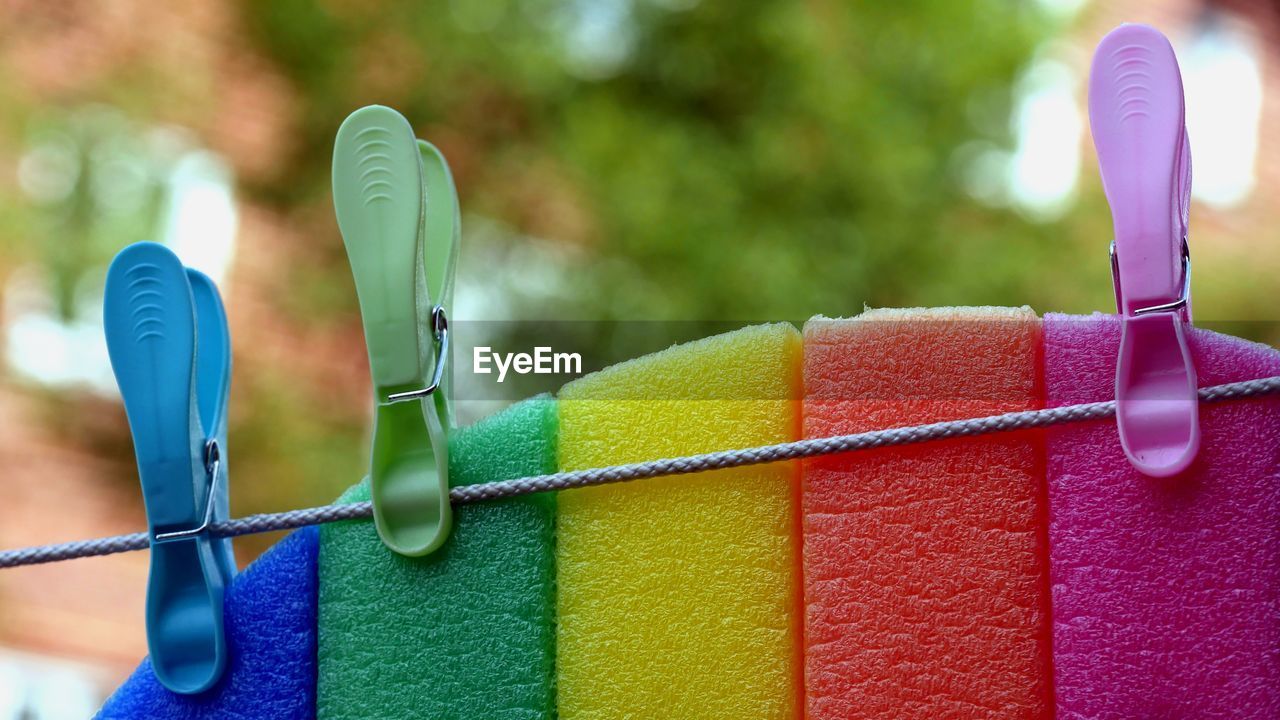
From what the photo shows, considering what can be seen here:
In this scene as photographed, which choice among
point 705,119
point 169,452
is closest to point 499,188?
point 705,119

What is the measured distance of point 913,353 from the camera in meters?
0.36

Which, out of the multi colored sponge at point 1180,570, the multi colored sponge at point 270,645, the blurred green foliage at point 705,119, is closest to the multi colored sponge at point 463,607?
the multi colored sponge at point 270,645

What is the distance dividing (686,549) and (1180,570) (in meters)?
0.14

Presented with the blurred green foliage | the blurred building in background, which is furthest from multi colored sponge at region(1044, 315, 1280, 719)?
the blurred green foliage

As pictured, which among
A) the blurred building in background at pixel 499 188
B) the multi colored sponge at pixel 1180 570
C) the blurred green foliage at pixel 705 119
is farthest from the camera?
the blurred green foliage at pixel 705 119

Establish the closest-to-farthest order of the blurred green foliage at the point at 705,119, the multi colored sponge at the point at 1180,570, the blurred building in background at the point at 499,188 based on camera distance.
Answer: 1. the multi colored sponge at the point at 1180,570
2. the blurred building in background at the point at 499,188
3. the blurred green foliage at the point at 705,119

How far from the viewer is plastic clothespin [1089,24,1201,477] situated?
329 millimetres

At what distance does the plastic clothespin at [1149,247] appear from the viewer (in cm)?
33

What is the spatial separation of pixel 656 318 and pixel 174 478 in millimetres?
1988

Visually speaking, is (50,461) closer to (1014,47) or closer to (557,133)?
(557,133)

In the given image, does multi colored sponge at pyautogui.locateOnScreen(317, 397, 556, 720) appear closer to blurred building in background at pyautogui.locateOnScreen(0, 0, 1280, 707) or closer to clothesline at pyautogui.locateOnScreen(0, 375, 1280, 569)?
clothesline at pyautogui.locateOnScreen(0, 375, 1280, 569)

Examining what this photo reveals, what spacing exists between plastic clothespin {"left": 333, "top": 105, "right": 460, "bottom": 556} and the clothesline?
1cm

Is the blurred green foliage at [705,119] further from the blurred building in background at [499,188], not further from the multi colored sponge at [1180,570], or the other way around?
the multi colored sponge at [1180,570]

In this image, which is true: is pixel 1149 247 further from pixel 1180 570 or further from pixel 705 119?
pixel 705 119
